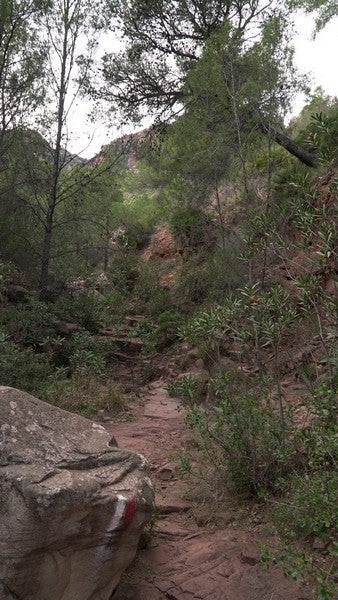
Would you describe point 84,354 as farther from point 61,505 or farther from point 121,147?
point 61,505

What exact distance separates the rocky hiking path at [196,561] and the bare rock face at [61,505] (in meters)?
0.34

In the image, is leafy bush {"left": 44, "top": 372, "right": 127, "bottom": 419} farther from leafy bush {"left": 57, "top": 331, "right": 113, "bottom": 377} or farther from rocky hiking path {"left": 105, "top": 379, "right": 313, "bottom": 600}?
rocky hiking path {"left": 105, "top": 379, "right": 313, "bottom": 600}

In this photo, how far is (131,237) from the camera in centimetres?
2092

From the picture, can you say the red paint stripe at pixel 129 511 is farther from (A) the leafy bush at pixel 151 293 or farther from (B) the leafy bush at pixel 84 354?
(A) the leafy bush at pixel 151 293

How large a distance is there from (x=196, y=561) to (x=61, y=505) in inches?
53.3

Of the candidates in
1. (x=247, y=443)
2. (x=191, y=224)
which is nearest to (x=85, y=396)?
(x=247, y=443)

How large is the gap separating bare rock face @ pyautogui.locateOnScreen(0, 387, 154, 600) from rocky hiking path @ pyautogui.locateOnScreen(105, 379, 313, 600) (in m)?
0.34

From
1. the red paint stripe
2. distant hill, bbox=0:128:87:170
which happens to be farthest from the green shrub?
the red paint stripe

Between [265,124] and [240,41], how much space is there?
2.09 metres

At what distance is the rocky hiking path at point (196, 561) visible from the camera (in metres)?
3.58

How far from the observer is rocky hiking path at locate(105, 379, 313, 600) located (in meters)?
3.58

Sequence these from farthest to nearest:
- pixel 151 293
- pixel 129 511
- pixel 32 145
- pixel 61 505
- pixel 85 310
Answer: pixel 151 293
pixel 85 310
pixel 32 145
pixel 129 511
pixel 61 505

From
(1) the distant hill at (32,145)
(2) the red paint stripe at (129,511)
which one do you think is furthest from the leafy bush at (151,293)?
(2) the red paint stripe at (129,511)

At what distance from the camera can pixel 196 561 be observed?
3941 mm
